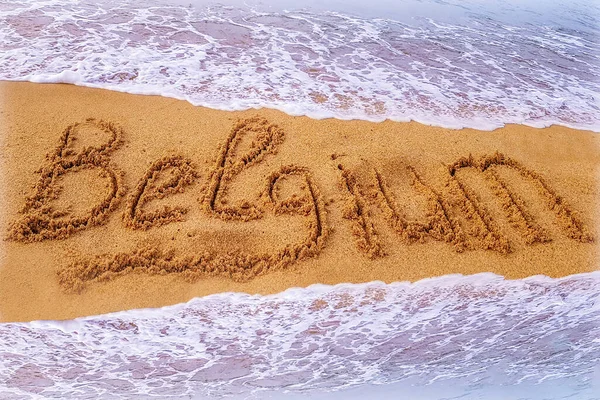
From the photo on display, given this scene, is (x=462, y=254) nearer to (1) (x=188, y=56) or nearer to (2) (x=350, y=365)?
(2) (x=350, y=365)

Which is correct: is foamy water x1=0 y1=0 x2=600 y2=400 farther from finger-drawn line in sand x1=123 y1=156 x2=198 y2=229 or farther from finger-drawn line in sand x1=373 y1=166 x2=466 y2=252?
finger-drawn line in sand x1=123 y1=156 x2=198 y2=229

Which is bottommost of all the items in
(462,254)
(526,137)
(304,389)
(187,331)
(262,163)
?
(304,389)

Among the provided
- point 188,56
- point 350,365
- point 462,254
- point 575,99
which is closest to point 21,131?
point 188,56

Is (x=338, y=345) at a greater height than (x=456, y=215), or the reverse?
(x=456, y=215)

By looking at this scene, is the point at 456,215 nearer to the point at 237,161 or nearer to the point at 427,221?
the point at 427,221

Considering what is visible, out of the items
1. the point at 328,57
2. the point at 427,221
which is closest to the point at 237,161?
the point at 427,221

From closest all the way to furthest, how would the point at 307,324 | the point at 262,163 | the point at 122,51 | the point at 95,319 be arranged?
the point at 95,319
the point at 307,324
the point at 262,163
the point at 122,51
